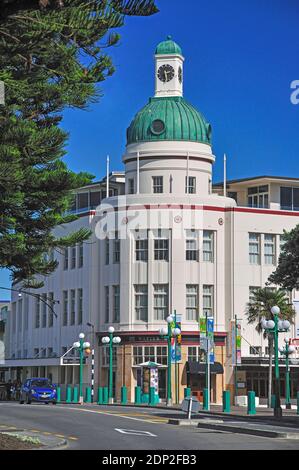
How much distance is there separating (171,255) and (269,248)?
7.87 metres

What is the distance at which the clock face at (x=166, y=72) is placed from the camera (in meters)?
70.8

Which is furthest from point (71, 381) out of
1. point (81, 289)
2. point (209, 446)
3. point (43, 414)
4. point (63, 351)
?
point (209, 446)

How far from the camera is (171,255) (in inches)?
2657

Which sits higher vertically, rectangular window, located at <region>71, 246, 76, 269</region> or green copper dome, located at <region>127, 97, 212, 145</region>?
green copper dome, located at <region>127, 97, 212, 145</region>

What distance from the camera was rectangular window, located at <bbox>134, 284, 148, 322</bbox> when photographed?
67625 mm

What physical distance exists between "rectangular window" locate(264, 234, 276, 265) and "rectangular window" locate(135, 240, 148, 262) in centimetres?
890

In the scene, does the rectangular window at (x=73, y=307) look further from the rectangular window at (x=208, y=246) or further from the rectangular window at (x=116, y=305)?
the rectangular window at (x=208, y=246)

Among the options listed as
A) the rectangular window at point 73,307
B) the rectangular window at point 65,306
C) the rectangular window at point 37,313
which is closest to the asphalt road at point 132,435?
the rectangular window at point 73,307

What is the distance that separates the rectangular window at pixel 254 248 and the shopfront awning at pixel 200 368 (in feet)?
27.6

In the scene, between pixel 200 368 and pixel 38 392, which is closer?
pixel 38 392

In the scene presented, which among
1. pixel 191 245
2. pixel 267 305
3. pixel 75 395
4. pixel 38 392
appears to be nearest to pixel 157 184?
pixel 191 245

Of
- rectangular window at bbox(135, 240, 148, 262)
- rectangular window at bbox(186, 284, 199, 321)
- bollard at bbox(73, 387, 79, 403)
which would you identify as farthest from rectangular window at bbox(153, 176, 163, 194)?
bollard at bbox(73, 387, 79, 403)

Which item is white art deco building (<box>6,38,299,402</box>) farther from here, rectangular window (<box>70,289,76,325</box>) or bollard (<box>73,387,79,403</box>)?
bollard (<box>73,387,79,403</box>)

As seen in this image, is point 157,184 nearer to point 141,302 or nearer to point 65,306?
point 141,302
